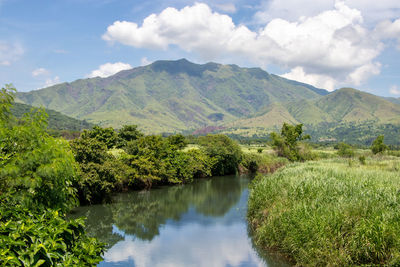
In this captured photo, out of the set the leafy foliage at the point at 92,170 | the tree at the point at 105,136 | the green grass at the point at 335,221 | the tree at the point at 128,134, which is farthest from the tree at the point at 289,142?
the green grass at the point at 335,221

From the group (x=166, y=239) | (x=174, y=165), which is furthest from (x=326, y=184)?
(x=174, y=165)

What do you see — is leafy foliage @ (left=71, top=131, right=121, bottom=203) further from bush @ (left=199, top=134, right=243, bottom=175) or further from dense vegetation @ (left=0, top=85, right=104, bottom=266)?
bush @ (left=199, top=134, right=243, bottom=175)

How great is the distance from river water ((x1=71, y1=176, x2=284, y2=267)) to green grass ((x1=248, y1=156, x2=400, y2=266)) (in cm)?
234

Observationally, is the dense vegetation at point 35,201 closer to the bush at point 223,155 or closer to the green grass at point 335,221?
the green grass at point 335,221

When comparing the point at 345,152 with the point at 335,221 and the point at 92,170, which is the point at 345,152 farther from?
the point at 335,221

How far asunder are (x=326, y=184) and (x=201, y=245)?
10.5 metres

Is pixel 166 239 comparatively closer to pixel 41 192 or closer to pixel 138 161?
pixel 41 192

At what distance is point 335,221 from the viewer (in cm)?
1581

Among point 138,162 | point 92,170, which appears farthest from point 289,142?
Answer: point 92,170

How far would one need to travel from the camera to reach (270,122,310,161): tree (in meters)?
83.4

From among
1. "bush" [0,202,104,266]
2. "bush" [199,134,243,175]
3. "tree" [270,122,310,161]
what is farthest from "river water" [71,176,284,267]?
"tree" [270,122,310,161]

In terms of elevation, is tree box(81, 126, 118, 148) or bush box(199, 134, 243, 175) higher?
tree box(81, 126, 118, 148)

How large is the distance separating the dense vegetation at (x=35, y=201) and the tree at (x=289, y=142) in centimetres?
7771

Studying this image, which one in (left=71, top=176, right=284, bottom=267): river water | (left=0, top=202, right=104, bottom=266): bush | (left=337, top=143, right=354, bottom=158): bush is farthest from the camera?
(left=337, top=143, right=354, bottom=158): bush
